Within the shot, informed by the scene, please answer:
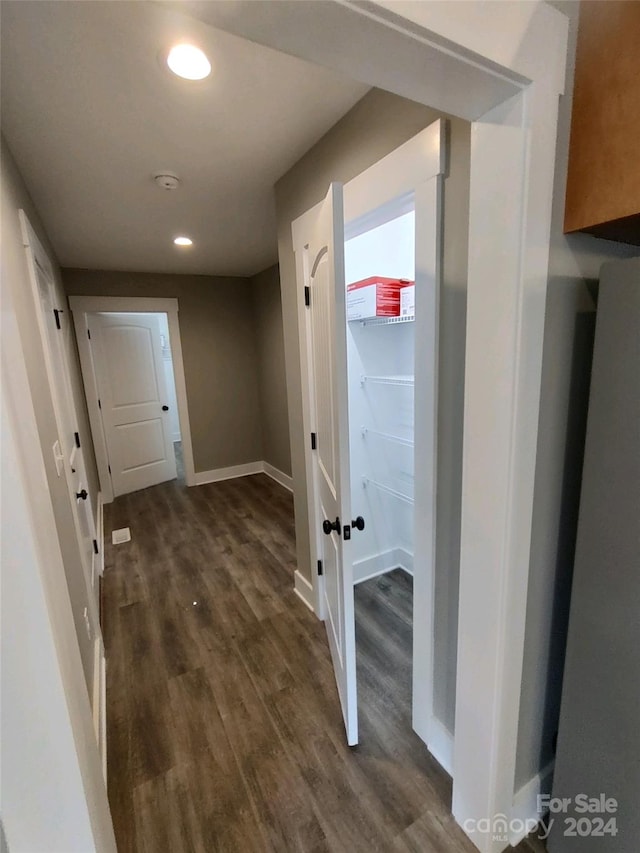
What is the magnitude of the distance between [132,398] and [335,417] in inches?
154

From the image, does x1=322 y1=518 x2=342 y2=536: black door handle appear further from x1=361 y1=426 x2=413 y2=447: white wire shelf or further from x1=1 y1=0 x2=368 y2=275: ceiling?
x1=1 y1=0 x2=368 y2=275: ceiling

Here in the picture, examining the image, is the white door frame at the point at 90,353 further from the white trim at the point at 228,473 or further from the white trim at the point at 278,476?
the white trim at the point at 278,476

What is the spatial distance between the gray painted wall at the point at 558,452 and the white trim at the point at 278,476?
326cm

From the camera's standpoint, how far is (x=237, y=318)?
15.5 feet

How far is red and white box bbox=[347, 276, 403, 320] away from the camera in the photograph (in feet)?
6.97

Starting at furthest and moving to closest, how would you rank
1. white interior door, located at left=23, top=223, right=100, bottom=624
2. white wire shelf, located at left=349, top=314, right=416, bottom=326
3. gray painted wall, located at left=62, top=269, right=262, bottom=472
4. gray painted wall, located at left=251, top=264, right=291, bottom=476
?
gray painted wall, located at left=62, top=269, right=262, bottom=472 → gray painted wall, located at left=251, top=264, right=291, bottom=476 → white wire shelf, located at left=349, top=314, right=416, bottom=326 → white interior door, located at left=23, top=223, right=100, bottom=624

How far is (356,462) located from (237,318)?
2988 mm

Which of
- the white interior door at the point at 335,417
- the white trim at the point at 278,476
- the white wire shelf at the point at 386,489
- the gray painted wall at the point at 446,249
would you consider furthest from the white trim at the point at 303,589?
the white trim at the point at 278,476

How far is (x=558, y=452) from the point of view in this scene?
41.3 inches

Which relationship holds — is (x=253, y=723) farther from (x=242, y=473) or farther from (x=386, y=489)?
(x=242, y=473)

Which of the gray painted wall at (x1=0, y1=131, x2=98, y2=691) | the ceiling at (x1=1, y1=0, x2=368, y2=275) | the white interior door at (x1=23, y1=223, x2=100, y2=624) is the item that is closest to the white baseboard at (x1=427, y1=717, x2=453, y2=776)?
the gray painted wall at (x1=0, y1=131, x2=98, y2=691)

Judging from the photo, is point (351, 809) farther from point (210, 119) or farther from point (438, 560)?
point (210, 119)

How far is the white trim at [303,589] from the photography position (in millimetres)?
2365

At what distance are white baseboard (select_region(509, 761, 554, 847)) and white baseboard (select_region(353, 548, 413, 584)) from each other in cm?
139
